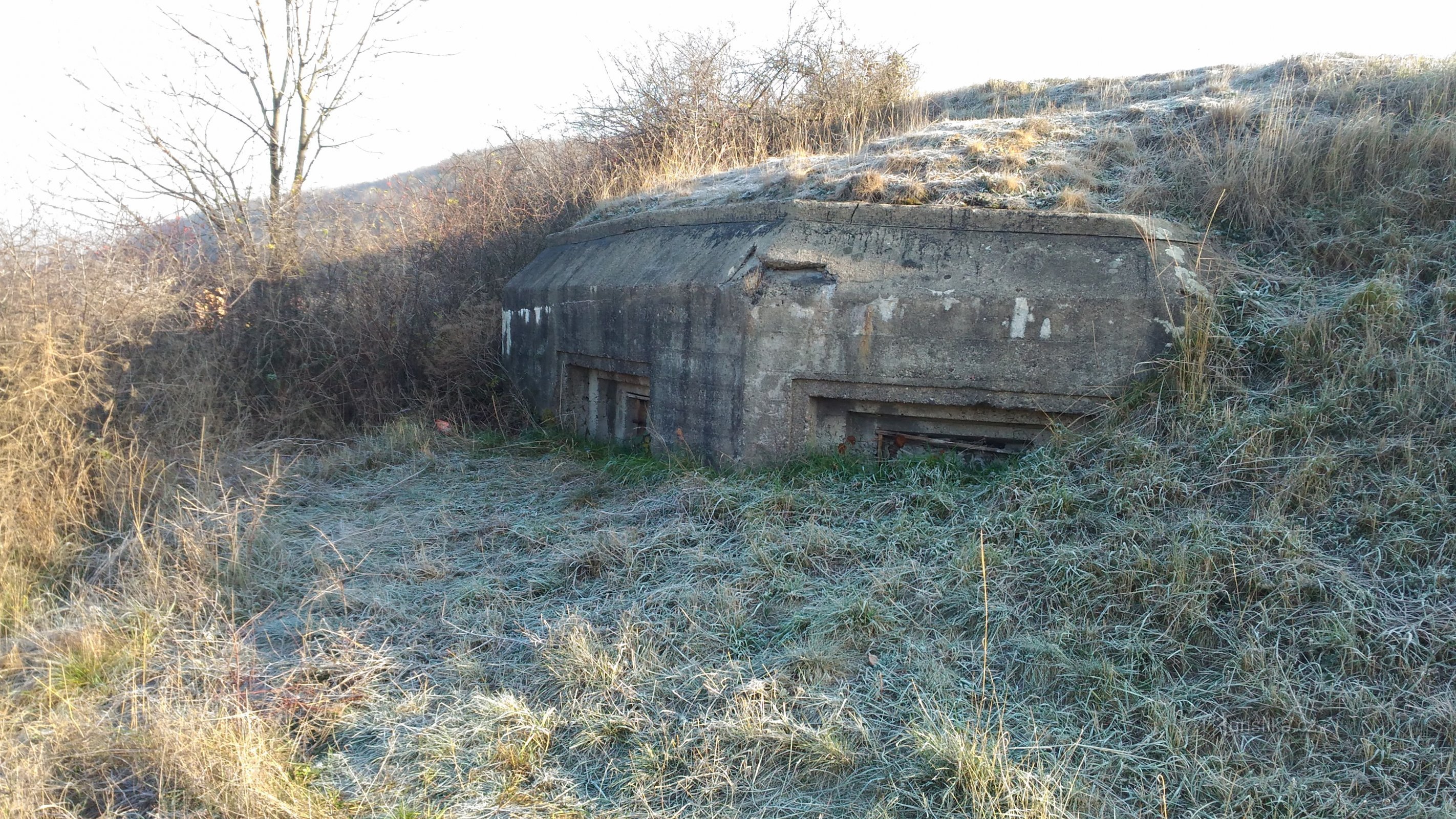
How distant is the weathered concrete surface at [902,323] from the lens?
4.55 m

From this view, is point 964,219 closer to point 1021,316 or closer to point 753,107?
point 1021,316

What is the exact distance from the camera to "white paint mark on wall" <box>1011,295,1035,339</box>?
4.58 metres

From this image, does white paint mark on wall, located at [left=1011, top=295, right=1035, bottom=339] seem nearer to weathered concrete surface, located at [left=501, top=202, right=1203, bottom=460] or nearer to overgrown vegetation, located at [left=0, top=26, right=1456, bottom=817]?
weathered concrete surface, located at [left=501, top=202, right=1203, bottom=460]

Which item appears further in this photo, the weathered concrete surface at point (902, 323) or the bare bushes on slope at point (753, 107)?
the bare bushes on slope at point (753, 107)

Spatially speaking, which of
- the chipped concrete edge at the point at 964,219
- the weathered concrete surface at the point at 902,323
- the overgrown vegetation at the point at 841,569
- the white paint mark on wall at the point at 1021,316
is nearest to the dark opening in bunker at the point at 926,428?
the weathered concrete surface at the point at 902,323

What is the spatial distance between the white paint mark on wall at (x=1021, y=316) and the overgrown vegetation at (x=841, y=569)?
596mm

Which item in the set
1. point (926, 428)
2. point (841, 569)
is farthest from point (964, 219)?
point (841, 569)

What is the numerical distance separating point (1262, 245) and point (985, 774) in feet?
12.3

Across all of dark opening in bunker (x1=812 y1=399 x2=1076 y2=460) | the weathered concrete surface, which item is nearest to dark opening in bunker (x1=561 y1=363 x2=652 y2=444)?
the weathered concrete surface

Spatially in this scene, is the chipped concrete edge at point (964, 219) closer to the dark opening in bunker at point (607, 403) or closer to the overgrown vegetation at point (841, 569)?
the overgrown vegetation at point (841, 569)

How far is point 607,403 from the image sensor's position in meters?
6.74

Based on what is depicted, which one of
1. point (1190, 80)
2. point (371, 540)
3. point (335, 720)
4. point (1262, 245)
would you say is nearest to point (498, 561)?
point (371, 540)

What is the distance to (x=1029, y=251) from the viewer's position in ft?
15.4

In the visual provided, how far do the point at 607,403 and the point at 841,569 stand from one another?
10.3ft
